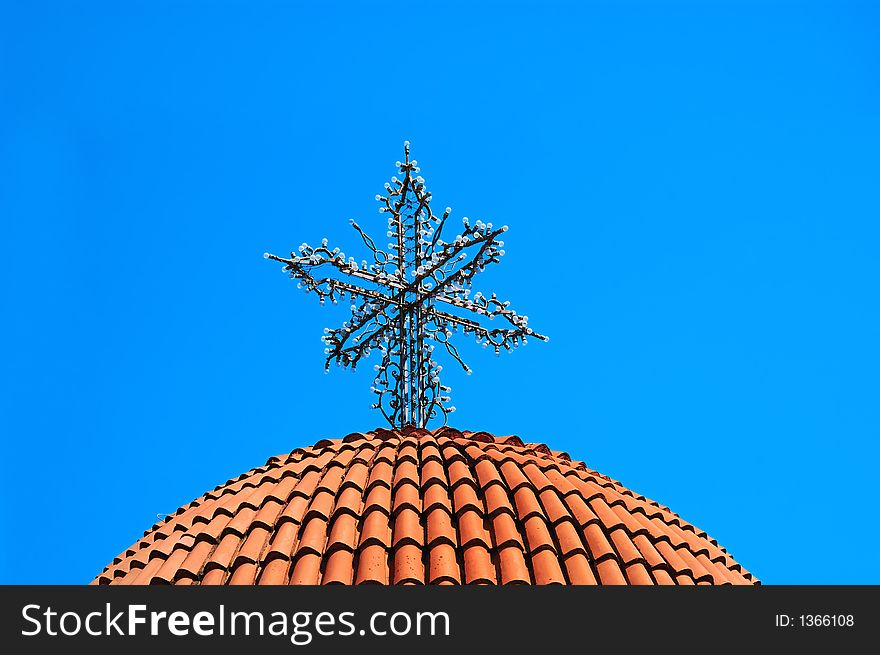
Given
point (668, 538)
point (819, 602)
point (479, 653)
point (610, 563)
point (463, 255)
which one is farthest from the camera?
point (463, 255)

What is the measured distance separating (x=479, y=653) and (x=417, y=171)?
616 centimetres

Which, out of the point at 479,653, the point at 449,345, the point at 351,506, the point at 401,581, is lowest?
the point at 479,653

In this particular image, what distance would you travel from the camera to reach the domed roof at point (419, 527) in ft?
23.1

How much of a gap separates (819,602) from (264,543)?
132 inches

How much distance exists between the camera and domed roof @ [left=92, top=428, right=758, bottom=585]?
7.05 meters

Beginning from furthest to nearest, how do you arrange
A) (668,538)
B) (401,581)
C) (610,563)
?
(668,538)
(610,563)
(401,581)

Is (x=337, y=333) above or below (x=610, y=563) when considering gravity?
above

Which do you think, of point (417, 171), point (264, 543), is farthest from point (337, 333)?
point (264, 543)

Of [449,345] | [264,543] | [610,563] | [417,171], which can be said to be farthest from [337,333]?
[610,563]

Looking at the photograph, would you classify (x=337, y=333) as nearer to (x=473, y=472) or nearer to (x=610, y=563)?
(x=473, y=472)

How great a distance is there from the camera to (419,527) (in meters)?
7.46

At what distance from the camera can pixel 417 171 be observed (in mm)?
11188

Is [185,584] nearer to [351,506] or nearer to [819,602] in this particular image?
[351,506]

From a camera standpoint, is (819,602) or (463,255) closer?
(819,602)
